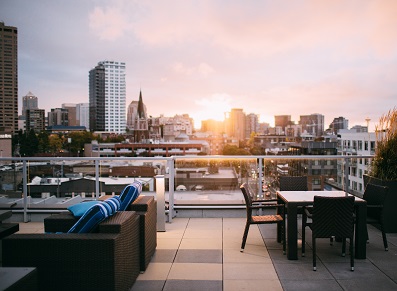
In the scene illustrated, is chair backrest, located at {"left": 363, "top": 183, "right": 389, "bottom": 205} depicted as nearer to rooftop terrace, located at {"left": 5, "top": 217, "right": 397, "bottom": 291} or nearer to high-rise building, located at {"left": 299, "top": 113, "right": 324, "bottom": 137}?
rooftop terrace, located at {"left": 5, "top": 217, "right": 397, "bottom": 291}

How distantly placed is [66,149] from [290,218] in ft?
213

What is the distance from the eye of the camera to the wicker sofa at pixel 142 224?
3586 millimetres

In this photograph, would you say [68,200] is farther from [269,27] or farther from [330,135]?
[330,135]

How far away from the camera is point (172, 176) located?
6316 millimetres

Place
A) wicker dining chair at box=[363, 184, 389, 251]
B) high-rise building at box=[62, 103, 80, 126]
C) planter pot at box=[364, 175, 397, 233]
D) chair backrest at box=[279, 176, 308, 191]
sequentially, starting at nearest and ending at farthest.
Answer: wicker dining chair at box=[363, 184, 389, 251]
chair backrest at box=[279, 176, 308, 191]
planter pot at box=[364, 175, 397, 233]
high-rise building at box=[62, 103, 80, 126]

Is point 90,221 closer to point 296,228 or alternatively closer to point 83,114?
point 296,228

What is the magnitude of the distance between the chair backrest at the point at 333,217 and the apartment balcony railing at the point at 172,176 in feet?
7.26

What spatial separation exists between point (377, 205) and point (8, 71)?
12510 mm

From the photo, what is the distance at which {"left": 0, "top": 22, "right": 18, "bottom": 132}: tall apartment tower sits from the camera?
34.3 feet

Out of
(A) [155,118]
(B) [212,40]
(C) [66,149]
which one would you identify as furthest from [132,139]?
(B) [212,40]

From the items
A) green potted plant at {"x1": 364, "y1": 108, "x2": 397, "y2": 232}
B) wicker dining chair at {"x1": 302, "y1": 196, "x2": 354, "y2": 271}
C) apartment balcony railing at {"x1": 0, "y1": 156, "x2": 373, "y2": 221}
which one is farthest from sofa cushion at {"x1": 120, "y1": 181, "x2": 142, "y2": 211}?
green potted plant at {"x1": 364, "y1": 108, "x2": 397, "y2": 232}

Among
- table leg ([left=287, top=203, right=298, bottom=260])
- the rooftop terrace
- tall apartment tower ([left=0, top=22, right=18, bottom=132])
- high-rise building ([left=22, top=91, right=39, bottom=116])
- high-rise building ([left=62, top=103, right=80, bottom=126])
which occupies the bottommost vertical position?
the rooftop terrace

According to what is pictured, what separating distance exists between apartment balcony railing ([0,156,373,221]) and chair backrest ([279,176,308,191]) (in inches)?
26.6

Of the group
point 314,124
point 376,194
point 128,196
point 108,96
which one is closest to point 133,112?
point 108,96
